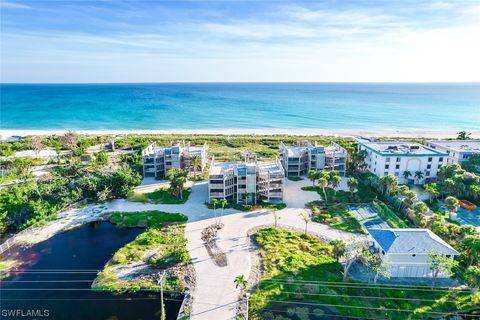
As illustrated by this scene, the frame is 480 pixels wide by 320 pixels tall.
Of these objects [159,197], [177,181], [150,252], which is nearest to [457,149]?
[177,181]

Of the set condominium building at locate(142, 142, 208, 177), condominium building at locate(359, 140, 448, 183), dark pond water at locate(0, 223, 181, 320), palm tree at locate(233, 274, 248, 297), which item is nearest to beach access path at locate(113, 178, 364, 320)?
palm tree at locate(233, 274, 248, 297)

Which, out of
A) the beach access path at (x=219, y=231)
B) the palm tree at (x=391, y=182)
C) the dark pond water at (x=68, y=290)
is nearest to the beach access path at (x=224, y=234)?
the beach access path at (x=219, y=231)

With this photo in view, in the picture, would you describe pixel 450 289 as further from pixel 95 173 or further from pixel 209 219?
pixel 95 173

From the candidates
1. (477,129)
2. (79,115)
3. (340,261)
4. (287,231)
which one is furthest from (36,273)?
(477,129)

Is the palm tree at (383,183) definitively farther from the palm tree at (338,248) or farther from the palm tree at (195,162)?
the palm tree at (195,162)

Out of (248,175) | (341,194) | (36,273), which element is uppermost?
(248,175)
